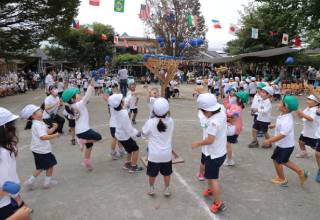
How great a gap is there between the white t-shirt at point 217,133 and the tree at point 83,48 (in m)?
40.8

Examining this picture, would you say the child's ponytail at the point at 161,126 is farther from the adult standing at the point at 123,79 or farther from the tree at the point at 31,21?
the tree at the point at 31,21

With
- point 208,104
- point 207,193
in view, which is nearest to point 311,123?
point 207,193

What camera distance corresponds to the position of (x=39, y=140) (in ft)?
16.1

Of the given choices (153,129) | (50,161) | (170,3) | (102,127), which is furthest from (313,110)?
(170,3)

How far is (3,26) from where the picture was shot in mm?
18312

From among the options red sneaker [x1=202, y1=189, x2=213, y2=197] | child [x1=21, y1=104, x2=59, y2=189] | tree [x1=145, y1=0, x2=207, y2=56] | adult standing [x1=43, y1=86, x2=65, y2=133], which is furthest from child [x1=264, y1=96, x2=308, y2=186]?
tree [x1=145, y1=0, x2=207, y2=56]

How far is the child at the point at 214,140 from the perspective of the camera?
4.07 meters

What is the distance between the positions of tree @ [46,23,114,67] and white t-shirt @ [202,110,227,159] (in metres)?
40.8

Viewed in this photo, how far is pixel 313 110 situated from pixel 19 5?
16949 mm

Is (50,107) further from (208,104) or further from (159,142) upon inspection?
(208,104)

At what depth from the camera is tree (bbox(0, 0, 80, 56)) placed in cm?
1795

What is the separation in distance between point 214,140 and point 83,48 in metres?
41.9

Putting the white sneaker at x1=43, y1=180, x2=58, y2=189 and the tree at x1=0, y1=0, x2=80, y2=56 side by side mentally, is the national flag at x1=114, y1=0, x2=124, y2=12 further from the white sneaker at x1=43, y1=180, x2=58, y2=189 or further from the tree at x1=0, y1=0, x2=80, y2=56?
the white sneaker at x1=43, y1=180, x2=58, y2=189

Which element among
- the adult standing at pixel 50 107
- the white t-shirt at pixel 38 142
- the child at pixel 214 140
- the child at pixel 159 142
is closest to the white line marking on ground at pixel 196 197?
the child at pixel 214 140
